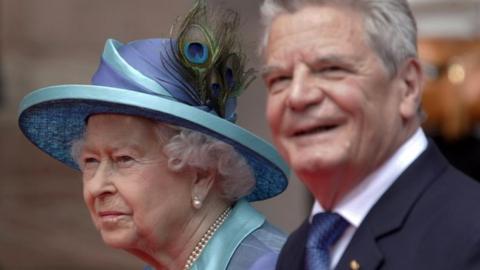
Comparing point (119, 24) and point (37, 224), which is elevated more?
point (119, 24)

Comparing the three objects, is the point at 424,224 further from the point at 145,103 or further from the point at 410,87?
the point at 145,103

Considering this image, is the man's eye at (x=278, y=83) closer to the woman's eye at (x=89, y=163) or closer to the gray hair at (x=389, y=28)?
the gray hair at (x=389, y=28)

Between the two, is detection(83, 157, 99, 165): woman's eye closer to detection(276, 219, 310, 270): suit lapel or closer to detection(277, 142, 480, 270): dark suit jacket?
detection(276, 219, 310, 270): suit lapel

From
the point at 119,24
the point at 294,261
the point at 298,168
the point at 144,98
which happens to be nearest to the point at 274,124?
the point at 298,168

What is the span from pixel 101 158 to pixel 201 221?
35 cm

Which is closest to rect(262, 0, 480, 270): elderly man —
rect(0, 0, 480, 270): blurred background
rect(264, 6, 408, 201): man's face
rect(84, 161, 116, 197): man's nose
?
rect(264, 6, 408, 201): man's face

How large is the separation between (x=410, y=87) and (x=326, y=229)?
1.23ft

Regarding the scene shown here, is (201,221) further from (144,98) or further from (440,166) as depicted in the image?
(440,166)

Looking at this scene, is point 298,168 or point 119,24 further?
point 119,24

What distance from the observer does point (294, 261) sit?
3820 mm

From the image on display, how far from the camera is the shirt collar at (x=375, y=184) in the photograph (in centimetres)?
361

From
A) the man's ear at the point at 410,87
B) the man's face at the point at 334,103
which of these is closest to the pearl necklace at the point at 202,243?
the man's face at the point at 334,103

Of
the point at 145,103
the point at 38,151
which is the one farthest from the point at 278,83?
the point at 38,151

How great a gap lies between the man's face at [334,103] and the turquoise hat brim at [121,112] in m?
0.97
